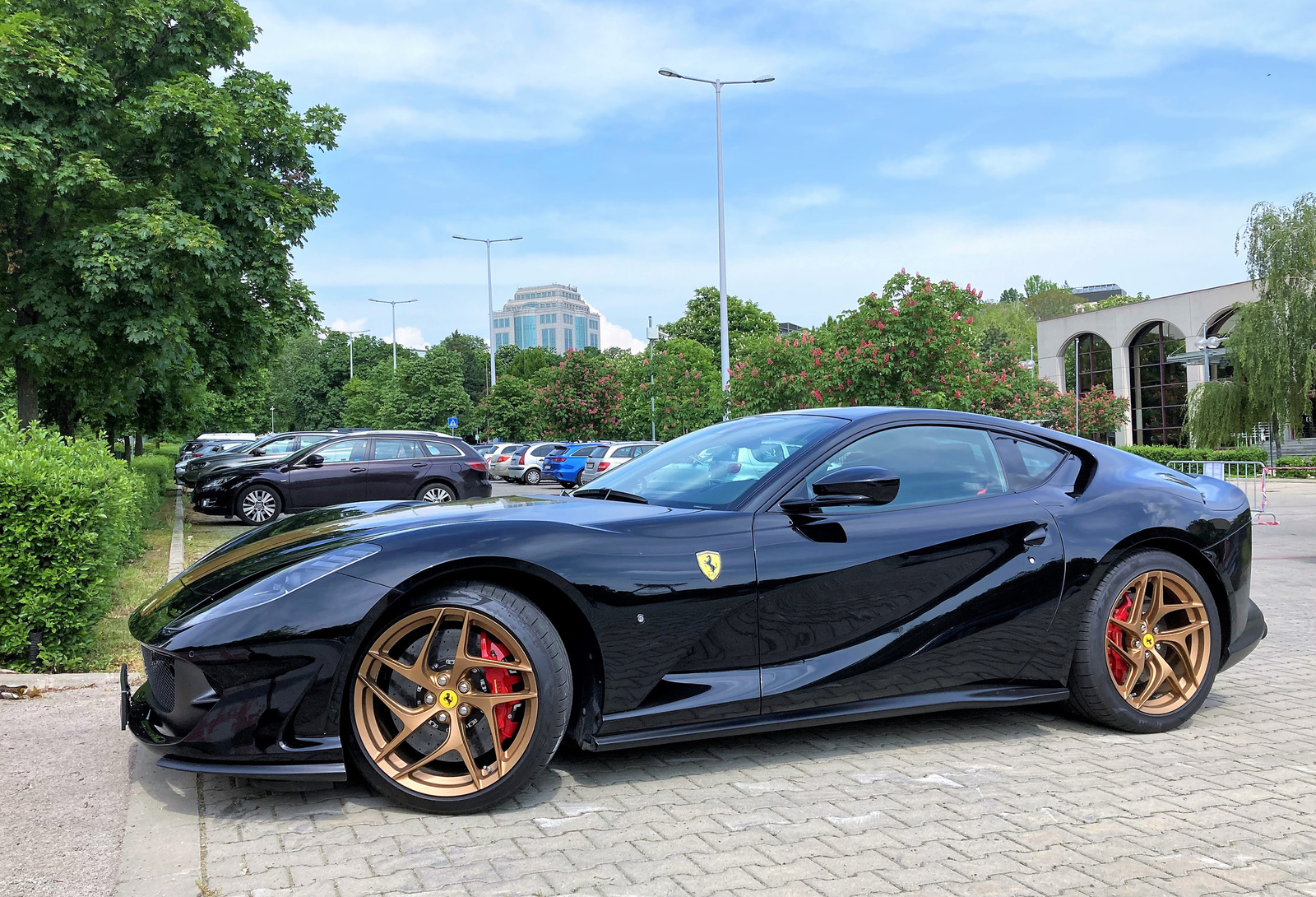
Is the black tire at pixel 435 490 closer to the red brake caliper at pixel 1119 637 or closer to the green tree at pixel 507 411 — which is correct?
the red brake caliper at pixel 1119 637

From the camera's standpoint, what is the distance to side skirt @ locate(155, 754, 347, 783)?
130 inches

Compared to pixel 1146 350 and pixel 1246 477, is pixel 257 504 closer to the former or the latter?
pixel 1246 477

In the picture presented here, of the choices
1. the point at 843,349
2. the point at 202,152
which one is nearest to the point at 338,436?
the point at 202,152

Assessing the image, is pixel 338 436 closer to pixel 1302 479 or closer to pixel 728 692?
pixel 728 692

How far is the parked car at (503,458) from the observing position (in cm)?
3972

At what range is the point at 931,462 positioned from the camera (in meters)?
4.45

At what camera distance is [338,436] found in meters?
18.0

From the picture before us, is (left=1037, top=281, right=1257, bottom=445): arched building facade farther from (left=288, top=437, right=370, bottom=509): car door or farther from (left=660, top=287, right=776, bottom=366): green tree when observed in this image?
(left=288, top=437, right=370, bottom=509): car door

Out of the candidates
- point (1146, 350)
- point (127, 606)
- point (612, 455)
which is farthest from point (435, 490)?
point (1146, 350)

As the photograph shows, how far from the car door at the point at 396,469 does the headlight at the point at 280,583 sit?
14.2m

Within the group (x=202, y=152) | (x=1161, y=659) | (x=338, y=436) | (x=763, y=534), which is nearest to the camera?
(x=763, y=534)

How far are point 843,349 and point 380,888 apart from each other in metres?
22.0

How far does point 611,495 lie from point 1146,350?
197 ft

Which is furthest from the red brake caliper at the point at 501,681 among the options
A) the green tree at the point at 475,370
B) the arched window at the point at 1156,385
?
the green tree at the point at 475,370
